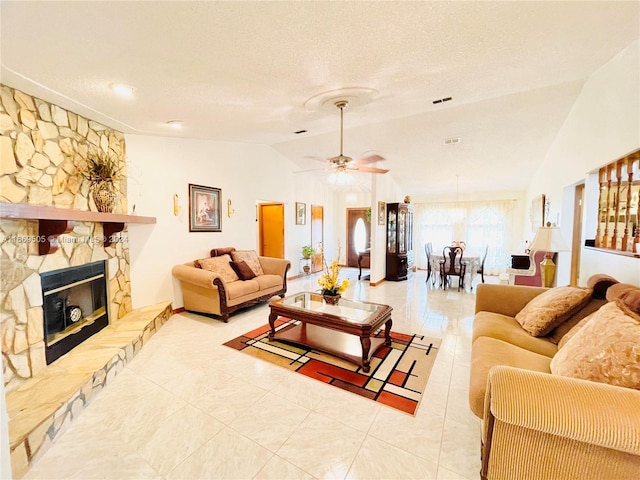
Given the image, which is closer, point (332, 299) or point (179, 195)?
point (332, 299)

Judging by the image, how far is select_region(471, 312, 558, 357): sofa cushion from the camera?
6.54ft

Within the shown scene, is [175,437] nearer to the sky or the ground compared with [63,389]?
nearer to the ground

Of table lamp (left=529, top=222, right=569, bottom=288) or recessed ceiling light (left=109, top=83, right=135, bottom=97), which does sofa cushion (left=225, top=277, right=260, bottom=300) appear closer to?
recessed ceiling light (left=109, top=83, right=135, bottom=97)

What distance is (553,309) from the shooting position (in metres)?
2.10

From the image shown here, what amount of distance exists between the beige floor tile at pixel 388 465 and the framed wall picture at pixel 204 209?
3.77m

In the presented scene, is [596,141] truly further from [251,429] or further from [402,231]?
[402,231]

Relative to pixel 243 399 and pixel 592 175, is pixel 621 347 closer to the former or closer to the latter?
pixel 243 399

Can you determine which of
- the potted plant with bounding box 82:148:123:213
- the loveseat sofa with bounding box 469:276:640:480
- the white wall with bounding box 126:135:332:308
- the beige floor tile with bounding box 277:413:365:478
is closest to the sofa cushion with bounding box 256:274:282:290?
the white wall with bounding box 126:135:332:308

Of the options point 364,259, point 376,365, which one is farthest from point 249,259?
point 364,259

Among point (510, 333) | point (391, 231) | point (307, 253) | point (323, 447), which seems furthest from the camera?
point (307, 253)

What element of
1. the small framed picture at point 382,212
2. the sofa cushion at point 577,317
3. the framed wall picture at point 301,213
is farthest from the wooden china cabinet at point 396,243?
the sofa cushion at point 577,317

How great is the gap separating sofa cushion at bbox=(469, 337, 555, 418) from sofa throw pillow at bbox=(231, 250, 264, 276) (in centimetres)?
348

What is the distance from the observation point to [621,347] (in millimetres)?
1276

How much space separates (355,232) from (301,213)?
8.23ft
